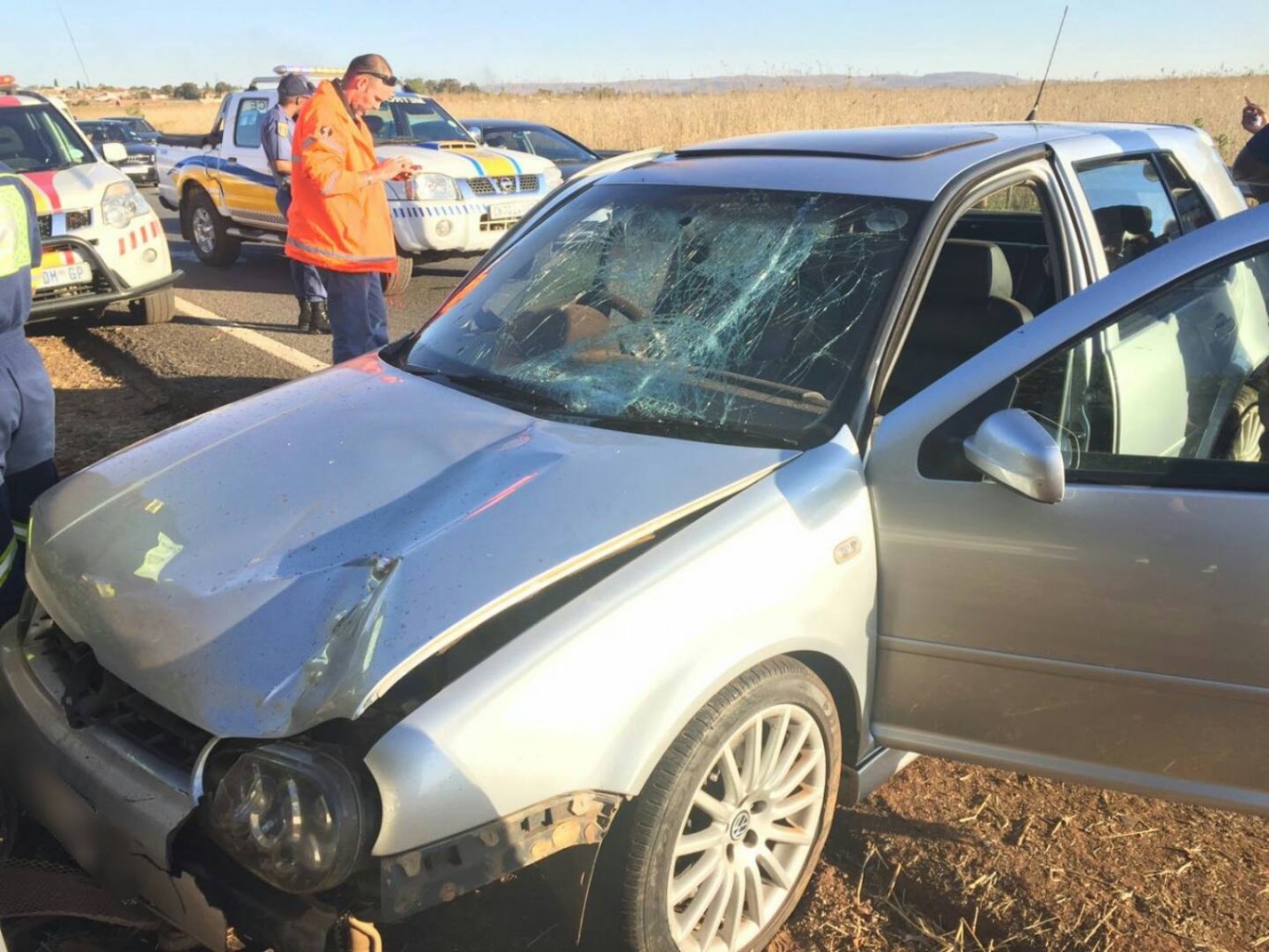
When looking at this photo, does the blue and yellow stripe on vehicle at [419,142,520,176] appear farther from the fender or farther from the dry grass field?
the fender

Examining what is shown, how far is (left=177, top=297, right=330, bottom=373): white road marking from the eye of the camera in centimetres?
688

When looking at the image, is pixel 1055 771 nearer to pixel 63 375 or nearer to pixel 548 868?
pixel 548 868

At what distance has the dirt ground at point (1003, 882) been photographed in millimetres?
2299

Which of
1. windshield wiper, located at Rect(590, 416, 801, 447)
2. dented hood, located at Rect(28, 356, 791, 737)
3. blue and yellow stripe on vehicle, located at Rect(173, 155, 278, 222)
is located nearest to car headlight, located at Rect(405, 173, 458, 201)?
blue and yellow stripe on vehicle, located at Rect(173, 155, 278, 222)

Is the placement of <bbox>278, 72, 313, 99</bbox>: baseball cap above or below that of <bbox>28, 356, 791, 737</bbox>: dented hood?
above

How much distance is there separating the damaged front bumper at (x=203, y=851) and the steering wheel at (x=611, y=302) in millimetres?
1500

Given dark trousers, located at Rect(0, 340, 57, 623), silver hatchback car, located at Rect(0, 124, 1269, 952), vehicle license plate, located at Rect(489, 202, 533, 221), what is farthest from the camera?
vehicle license plate, located at Rect(489, 202, 533, 221)

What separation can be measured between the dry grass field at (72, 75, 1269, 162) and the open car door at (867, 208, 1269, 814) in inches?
493

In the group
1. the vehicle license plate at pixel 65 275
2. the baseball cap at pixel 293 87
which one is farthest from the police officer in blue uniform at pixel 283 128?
the vehicle license plate at pixel 65 275

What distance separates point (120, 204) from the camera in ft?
24.6

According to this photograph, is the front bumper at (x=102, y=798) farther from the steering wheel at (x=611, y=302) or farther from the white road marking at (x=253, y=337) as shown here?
the white road marking at (x=253, y=337)

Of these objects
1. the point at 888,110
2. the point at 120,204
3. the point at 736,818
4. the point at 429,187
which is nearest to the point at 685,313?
the point at 736,818

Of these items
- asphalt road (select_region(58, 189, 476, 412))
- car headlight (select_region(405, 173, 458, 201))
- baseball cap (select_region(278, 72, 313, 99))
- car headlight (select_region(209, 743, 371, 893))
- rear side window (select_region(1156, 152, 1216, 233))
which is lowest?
asphalt road (select_region(58, 189, 476, 412))

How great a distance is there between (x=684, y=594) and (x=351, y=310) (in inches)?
157
